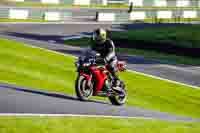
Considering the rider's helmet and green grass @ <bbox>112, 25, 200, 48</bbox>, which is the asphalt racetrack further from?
green grass @ <bbox>112, 25, 200, 48</bbox>

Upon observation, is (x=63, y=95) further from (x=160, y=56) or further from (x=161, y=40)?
(x=161, y=40)

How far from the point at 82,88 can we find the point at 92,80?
1.36 ft

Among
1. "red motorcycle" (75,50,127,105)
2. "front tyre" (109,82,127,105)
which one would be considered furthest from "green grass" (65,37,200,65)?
"red motorcycle" (75,50,127,105)

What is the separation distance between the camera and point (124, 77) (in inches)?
1066

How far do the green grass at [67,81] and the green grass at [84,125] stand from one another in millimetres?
7379

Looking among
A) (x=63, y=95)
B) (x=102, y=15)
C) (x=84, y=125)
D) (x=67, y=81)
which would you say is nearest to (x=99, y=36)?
(x=63, y=95)

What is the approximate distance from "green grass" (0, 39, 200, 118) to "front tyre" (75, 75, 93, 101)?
4.41 m

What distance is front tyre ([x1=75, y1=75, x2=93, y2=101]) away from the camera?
15641 millimetres

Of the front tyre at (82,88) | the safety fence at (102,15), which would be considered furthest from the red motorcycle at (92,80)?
the safety fence at (102,15)

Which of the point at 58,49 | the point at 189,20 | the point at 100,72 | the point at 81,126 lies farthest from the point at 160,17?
the point at 81,126

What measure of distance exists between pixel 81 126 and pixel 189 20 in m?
54.3

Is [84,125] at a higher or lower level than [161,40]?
higher

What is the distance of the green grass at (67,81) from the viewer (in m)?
21.2

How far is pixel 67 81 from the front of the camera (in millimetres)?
23344
